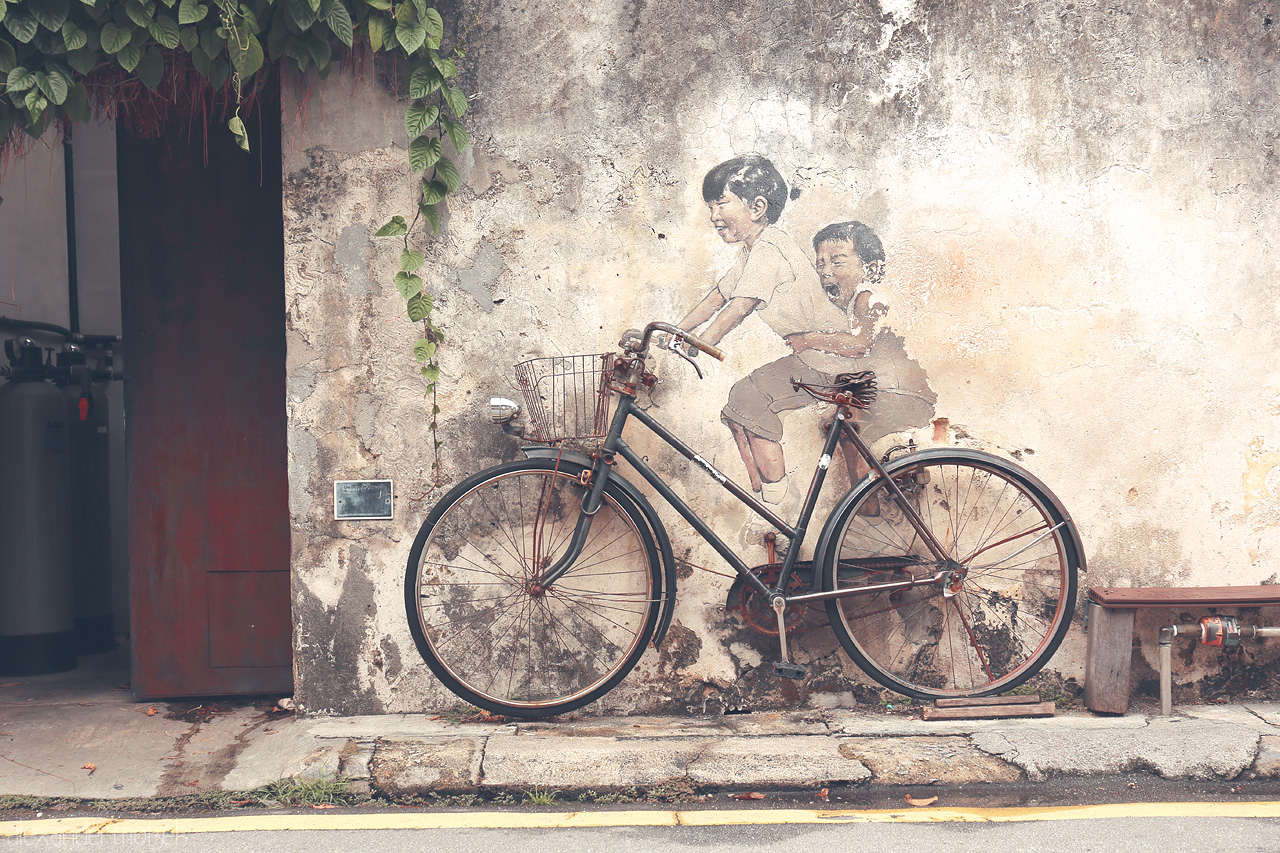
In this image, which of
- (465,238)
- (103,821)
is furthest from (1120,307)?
(103,821)

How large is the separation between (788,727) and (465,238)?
2.62m

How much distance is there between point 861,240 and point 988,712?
219cm

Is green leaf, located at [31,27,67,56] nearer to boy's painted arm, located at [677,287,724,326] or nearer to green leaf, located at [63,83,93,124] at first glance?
green leaf, located at [63,83,93,124]

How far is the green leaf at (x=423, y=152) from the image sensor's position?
11.7ft


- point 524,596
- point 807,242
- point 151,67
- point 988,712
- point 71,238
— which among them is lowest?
point 988,712

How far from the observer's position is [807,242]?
384 cm

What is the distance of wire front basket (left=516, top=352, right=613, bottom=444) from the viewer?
3.79 meters

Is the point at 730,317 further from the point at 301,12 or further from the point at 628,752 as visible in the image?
the point at 301,12

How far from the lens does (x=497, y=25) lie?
3758 mm

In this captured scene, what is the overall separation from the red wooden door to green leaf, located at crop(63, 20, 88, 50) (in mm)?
1035

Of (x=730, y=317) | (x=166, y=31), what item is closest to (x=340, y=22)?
(x=166, y=31)

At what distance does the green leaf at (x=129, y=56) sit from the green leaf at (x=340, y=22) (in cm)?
77

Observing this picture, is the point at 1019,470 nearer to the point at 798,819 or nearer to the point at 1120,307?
the point at 1120,307

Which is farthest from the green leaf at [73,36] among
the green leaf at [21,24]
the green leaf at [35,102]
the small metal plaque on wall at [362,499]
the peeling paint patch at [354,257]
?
the small metal plaque on wall at [362,499]
